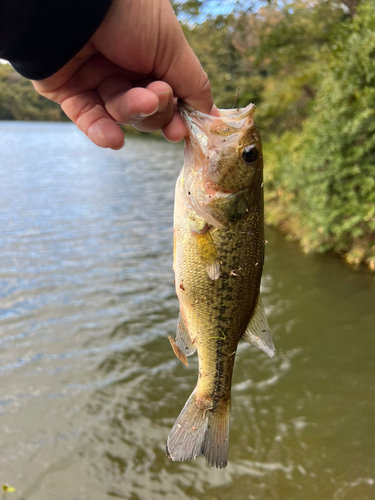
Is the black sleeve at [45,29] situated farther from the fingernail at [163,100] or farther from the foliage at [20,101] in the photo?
the foliage at [20,101]

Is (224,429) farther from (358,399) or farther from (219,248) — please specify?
(358,399)

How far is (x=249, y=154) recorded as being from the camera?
1946mm

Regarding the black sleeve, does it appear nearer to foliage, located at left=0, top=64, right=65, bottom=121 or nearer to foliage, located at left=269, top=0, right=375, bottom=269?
foliage, located at left=269, top=0, right=375, bottom=269

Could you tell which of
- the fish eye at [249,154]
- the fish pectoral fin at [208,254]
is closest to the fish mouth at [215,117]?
the fish eye at [249,154]

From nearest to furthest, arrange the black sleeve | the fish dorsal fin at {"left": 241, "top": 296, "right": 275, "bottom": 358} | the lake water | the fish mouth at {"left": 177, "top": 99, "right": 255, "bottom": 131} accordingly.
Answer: the black sleeve
the fish mouth at {"left": 177, "top": 99, "right": 255, "bottom": 131}
the fish dorsal fin at {"left": 241, "top": 296, "right": 275, "bottom": 358}
the lake water

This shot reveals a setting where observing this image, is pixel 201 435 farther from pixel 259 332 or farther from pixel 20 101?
pixel 20 101

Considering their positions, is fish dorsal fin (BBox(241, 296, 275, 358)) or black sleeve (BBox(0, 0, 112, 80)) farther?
fish dorsal fin (BBox(241, 296, 275, 358))

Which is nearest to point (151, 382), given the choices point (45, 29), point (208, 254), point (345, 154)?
point (208, 254)

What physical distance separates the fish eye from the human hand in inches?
12.4

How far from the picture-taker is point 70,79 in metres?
2.05

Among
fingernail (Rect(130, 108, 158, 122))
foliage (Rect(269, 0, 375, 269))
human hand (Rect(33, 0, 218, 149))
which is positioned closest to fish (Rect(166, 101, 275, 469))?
human hand (Rect(33, 0, 218, 149))

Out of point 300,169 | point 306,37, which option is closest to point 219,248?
point 300,169

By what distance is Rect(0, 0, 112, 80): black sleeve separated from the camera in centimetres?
136

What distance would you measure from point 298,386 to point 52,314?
4.28 m
